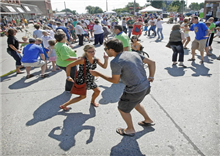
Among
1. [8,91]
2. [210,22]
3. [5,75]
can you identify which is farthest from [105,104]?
[210,22]

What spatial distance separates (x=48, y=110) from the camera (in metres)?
3.75

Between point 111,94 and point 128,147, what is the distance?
1.93 metres

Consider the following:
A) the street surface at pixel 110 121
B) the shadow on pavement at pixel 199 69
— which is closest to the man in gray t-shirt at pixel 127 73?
the street surface at pixel 110 121

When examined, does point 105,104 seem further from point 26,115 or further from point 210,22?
point 210,22

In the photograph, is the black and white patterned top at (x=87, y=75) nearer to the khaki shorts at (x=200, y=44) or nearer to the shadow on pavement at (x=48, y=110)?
the shadow on pavement at (x=48, y=110)

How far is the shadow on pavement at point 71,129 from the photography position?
106 inches

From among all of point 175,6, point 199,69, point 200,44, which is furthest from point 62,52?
point 175,6

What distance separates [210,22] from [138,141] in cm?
777

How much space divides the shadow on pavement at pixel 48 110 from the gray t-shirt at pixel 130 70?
2104 mm

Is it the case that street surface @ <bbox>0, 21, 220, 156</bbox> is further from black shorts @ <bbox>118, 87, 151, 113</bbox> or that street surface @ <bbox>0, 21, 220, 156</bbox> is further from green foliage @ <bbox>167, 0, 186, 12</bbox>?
green foliage @ <bbox>167, 0, 186, 12</bbox>

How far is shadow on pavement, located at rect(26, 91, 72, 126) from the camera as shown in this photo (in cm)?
343

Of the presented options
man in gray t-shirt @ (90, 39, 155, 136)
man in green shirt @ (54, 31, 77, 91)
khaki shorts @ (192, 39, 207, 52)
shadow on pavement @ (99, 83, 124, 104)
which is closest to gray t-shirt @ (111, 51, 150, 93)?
man in gray t-shirt @ (90, 39, 155, 136)

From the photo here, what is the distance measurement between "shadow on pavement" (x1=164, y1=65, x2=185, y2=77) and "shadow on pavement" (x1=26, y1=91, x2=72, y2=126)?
138 inches

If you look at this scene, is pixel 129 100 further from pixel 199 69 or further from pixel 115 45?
pixel 199 69
